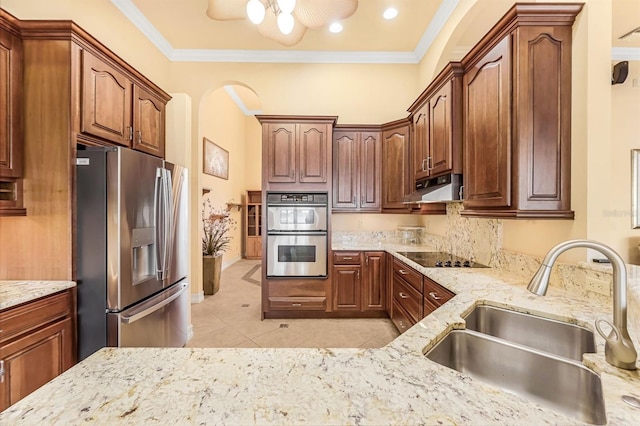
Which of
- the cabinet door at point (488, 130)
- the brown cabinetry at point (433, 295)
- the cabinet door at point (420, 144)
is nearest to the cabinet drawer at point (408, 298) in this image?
the brown cabinetry at point (433, 295)

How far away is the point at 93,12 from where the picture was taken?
105 inches

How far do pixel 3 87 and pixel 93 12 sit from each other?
1597 millimetres

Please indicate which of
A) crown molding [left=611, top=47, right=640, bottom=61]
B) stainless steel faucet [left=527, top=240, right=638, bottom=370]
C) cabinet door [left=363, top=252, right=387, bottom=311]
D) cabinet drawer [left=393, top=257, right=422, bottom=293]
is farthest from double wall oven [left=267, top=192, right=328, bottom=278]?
crown molding [left=611, top=47, right=640, bottom=61]

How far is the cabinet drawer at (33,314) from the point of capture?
140 cm

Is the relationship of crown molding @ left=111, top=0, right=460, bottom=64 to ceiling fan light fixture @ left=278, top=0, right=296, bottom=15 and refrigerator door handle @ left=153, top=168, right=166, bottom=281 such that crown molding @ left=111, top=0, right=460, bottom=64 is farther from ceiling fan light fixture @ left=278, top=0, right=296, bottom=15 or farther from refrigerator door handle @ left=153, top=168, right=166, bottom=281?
refrigerator door handle @ left=153, top=168, right=166, bottom=281

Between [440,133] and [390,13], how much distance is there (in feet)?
5.35

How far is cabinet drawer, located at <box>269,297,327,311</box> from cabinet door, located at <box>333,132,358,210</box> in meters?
1.21

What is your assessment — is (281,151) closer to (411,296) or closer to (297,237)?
(297,237)

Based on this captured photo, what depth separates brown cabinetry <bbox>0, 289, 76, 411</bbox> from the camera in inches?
55.3

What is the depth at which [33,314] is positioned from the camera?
1521 mm

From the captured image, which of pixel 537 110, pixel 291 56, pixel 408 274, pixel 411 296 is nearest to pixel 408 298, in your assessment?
pixel 411 296

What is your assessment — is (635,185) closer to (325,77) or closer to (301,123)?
(301,123)

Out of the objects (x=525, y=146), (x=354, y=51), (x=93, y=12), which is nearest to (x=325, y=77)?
(x=354, y=51)

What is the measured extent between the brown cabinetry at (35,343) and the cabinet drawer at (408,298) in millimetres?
2528
